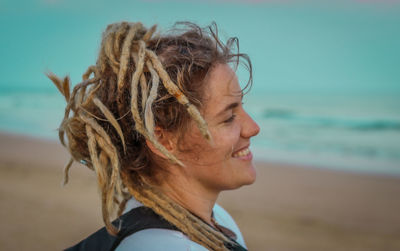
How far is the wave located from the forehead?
57.5 feet

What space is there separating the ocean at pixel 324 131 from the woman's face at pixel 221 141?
3.66m

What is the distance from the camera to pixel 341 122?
19.8m

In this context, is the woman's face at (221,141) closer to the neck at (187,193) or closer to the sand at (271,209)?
the neck at (187,193)

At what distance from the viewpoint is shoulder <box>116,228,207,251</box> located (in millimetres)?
1401

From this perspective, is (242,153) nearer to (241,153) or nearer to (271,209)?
(241,153)

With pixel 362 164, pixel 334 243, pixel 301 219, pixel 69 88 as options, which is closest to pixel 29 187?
pixel 301 219

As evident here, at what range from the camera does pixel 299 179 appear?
8883 millimetres

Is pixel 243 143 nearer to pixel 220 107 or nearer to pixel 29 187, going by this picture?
pixel 220 107

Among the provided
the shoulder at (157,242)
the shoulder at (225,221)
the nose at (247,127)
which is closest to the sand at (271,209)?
the shoulder at (225,221)

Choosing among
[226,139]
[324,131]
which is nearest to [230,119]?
[226,139]

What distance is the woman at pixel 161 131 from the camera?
60.6 inches

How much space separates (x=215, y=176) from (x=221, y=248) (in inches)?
12.8

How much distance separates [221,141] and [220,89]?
0.75 feet

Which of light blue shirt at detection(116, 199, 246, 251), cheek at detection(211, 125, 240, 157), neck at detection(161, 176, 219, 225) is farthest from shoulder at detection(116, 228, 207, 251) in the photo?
cheek at detection(211, 125, 240, 157)
